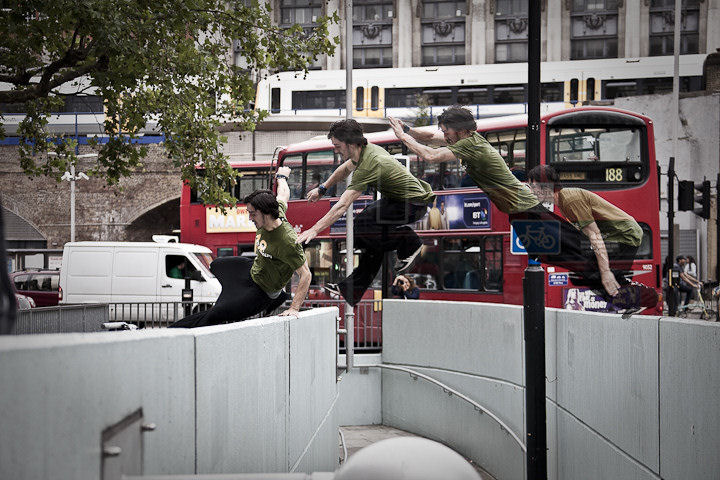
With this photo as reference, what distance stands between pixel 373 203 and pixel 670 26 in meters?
6.94

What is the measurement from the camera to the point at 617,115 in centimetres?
915

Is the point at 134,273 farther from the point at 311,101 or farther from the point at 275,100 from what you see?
the point at 311,101

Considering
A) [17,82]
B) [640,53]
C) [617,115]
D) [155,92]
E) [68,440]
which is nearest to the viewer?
[68,440]

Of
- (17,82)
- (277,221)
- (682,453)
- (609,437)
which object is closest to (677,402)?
(682,453)

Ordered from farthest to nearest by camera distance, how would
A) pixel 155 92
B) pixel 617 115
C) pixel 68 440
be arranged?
pixel 155 92, pixel 617 115, pixel 68 440

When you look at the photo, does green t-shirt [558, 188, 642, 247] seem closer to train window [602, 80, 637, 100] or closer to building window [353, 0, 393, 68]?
building window [353, 0, 393, 68]

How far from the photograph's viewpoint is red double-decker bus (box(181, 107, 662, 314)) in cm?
768

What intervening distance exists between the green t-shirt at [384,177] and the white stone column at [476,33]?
4.89 metres

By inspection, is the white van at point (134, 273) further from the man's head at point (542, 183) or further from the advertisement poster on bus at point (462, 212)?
the man's head at point (542, 183)

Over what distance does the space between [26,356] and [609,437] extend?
5.13 m

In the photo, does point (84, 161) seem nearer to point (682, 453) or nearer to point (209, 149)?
point (209, 149)

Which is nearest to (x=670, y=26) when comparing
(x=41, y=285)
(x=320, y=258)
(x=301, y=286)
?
(x=320, y=258)

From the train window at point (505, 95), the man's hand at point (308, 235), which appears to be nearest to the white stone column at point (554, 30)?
the man's hand at point (308, 235)

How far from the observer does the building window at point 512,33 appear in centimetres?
981
